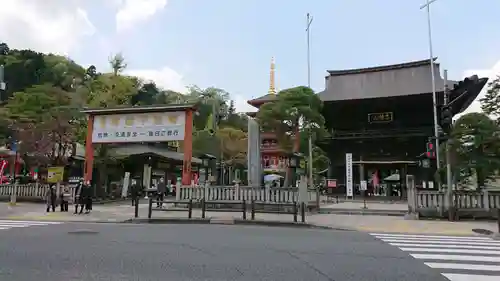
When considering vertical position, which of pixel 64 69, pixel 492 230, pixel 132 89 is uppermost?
pixel 64 69

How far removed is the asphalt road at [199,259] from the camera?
6371mm

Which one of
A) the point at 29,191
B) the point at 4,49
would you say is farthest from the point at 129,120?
the point at 4,49

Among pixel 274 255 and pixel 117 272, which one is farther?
pixel 274 255

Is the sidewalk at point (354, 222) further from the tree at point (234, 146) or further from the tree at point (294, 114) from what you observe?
the tree at point (234, 146)

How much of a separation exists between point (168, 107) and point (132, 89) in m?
12.5

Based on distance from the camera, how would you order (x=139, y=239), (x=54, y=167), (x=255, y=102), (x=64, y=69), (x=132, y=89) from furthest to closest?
1. (x=64, y=69)
2. (x=255, y=102)
3. (x=132, y=89)
4. (x=54, y=167)
5. (x=139, y=239)

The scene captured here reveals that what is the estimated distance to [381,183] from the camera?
119 ft

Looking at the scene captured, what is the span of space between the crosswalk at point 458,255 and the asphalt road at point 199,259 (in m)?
0.34

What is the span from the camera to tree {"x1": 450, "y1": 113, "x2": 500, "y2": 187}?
56.4 ft

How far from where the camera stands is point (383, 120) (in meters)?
35.6

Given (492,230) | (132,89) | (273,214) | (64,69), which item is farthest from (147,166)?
(492,230)

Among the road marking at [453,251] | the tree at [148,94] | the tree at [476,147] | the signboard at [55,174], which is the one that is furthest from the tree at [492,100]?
the tree at [148,94]

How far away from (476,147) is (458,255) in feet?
34.0

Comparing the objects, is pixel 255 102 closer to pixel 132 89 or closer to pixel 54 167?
pixel 132 89
